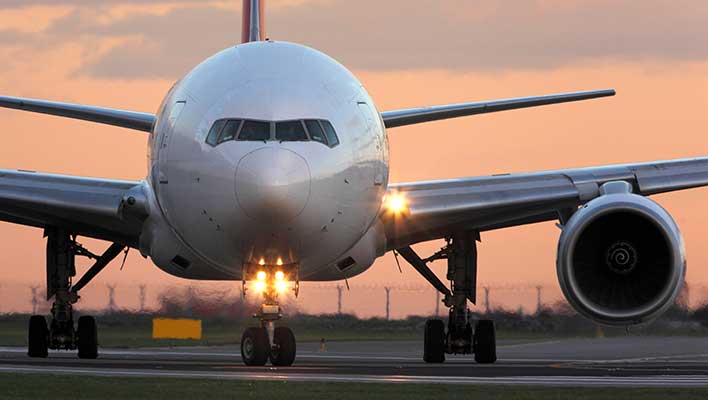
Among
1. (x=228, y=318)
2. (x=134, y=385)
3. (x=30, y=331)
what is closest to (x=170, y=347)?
(x=228, y=318)

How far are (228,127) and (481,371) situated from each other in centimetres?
445

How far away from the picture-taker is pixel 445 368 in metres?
23.5

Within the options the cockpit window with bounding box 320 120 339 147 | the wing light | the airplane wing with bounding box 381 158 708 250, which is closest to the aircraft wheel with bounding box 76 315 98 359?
the airplane wing with bounding box 381 158 708 250

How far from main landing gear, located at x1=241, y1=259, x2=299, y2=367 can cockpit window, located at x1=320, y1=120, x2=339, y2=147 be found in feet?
6.53

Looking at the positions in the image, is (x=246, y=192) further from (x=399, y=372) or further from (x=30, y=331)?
(x=30, y=331)

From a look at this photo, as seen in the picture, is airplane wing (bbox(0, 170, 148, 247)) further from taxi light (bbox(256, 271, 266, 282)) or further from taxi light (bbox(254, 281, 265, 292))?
taxi light (bbox(256, 271, 266, 282))

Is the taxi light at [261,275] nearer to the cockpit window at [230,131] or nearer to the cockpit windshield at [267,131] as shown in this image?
the cockpit windshield at [267,131]

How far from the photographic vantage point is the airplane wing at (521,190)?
84.5ft

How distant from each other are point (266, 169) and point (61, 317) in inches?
357

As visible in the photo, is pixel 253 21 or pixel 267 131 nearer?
pixel 267 131

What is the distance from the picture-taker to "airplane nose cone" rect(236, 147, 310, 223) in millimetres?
20438

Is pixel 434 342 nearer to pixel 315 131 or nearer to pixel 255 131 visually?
A: pixel 315 131

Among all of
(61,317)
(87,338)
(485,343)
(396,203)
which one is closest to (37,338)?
(61,317)

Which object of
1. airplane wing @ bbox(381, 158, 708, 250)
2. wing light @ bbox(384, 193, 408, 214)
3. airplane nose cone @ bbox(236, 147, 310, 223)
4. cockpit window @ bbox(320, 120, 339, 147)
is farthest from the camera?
airplane wing @ bbox(381, 158, 708, 250)
